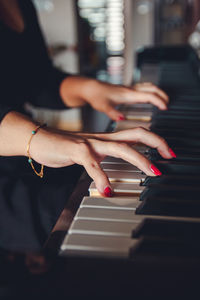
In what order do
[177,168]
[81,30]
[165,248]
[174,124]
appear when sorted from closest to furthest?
[165,248]
[177,168]
[174,124]
[81,30]

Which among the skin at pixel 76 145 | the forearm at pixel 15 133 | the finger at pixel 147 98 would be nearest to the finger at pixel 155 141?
the skin at pixel 76 145

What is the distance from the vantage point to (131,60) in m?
6.99

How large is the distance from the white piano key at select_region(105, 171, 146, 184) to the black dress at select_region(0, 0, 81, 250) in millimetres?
282

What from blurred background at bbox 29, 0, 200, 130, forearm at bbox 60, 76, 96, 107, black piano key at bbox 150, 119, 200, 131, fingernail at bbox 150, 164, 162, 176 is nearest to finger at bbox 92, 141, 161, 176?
fingernail at bbox 150, 164, 162, 176

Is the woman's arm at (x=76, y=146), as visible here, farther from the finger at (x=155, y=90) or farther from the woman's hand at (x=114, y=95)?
the finger at (x=155, y=90)

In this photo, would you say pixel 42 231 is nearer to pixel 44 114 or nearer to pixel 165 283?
pixel 165 283

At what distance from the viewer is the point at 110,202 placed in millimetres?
478

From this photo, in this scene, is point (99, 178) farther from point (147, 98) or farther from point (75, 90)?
point (75, 90)

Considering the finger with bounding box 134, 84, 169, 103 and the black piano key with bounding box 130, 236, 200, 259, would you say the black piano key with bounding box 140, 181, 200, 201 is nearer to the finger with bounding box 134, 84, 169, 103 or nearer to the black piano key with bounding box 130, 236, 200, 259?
the black piano key with bounding box 130, 236, 200, 259

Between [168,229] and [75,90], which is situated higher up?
[168,229]

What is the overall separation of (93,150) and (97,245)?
0.24 m

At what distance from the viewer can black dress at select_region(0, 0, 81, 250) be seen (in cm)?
86

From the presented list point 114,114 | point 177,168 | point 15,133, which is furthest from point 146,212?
point 114,114

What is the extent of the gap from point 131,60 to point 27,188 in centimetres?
654
